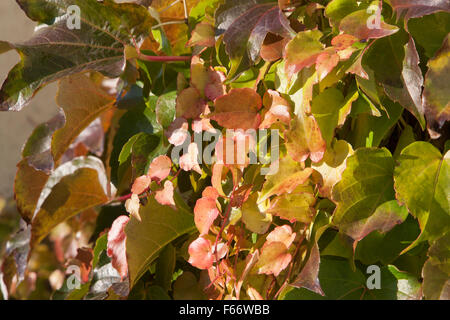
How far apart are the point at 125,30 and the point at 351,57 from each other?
386 mm

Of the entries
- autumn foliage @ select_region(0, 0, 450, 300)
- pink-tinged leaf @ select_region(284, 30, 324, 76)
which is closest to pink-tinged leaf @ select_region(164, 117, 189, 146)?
autumn foliage @ select_region(0, 0, 450, 300)

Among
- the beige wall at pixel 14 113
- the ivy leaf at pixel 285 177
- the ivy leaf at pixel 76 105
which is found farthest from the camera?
the beige wall at pixel 14 113

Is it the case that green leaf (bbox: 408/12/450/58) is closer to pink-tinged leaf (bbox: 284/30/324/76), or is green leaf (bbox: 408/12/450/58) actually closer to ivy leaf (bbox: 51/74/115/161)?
pink-tinged leaf (bbox: 284/30/324/76)

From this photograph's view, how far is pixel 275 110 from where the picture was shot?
0.65 m

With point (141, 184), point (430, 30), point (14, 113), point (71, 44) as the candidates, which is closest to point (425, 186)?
point (430, 30)

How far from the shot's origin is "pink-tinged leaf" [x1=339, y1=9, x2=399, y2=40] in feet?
1.81

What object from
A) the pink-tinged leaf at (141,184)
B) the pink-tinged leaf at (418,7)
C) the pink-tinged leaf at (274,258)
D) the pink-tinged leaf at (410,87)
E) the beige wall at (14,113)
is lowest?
the beige wall at (14,113)

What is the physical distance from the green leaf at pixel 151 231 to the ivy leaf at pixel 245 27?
24 cm

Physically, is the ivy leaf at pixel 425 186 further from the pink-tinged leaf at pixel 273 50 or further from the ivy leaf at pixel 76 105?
the ivy leaf at pixel 76 105

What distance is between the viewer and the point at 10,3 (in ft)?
7.01

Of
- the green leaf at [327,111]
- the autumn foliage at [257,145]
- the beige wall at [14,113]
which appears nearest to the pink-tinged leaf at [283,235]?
the autumn foliage at [257,145]

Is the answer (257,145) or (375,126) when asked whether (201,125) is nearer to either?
(257,145)

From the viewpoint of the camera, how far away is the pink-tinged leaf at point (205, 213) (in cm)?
70
